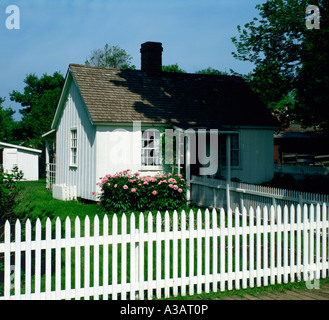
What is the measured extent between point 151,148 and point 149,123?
3.35 feet

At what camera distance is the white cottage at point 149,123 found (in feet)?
57.4

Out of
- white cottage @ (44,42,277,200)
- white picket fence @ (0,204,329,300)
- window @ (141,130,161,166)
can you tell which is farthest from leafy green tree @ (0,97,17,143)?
white picket fence @ (0,204,329,300)

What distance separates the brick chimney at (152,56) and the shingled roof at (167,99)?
0.38 meters

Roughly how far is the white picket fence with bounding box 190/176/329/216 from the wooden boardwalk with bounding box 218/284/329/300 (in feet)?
9.21

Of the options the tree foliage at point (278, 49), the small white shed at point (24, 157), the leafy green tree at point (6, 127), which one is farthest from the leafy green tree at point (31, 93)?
the tree foliage at point (278, 49)

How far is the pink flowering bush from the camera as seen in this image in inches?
578

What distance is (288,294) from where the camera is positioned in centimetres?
667

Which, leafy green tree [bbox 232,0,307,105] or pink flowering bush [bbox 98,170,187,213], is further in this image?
leafy green tree [bbox 232,0,307,105]

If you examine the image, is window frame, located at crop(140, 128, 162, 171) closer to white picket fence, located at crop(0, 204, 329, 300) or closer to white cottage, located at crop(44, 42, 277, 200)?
white cottage, located at crop(44, 42, 277, 200)

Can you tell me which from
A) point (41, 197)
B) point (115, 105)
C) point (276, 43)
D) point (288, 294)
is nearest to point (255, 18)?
point (276, 43)

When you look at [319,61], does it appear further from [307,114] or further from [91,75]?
[91,75]

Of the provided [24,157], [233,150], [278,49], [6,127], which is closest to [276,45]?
[278,49]

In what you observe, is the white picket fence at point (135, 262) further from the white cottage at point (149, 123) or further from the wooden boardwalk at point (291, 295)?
the white cottage at point (149, 123)
